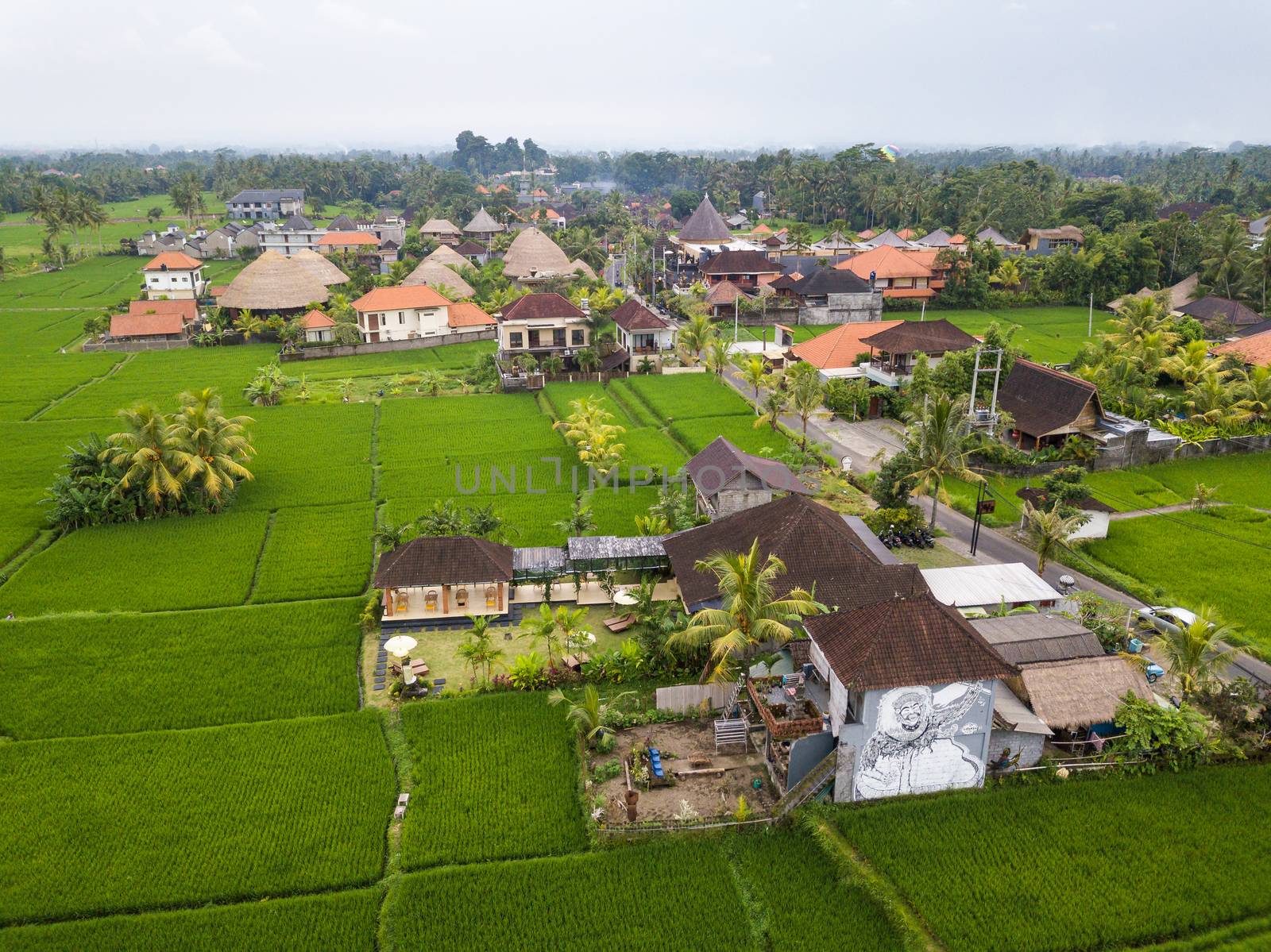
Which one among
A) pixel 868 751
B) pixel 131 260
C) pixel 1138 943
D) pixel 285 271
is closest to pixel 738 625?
pixel 868 751

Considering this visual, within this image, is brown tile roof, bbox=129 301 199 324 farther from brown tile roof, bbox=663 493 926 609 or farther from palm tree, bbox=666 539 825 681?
palm tree, bbox=666 539 825 681

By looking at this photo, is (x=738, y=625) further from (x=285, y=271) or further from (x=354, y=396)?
(x=285, y=271)

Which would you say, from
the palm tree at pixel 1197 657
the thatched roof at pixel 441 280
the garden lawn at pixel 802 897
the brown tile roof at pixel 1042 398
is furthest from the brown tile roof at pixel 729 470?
the thatched roof at pixel 441 280

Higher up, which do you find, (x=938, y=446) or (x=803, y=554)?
(x=938, y=446)

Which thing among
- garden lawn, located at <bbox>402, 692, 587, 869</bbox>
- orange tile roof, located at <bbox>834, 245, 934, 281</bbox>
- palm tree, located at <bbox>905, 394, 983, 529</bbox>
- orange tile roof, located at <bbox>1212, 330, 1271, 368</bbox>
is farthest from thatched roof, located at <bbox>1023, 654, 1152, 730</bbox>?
orange tile roof, located at <bbox>834, 245, 934, 281</bbox>

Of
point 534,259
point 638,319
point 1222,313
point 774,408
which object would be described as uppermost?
point 534,259

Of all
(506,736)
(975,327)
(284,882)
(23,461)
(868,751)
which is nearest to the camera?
(284,882)

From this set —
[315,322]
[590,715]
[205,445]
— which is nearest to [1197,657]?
[590,715]

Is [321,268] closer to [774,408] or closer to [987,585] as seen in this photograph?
[774,408]
